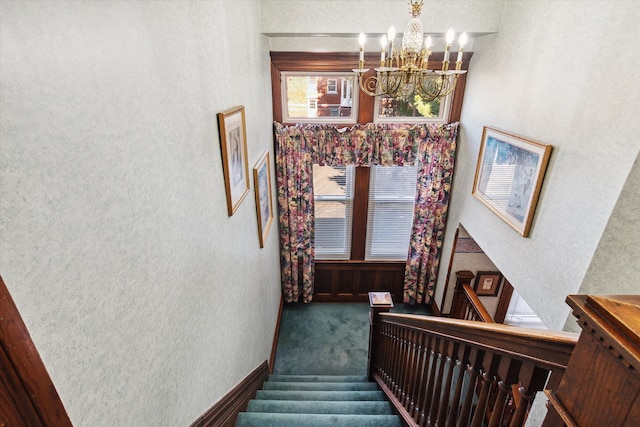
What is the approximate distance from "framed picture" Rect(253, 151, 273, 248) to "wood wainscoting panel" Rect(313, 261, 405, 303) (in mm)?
1603

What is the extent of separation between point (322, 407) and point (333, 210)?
7.96 feet

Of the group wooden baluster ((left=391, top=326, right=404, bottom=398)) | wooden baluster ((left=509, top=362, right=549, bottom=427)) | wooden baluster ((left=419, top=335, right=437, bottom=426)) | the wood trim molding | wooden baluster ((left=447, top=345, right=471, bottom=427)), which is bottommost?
wooden baluster ((left=391, top=326, right=404, bottom=398))

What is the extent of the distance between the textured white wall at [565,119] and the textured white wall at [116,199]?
6.71 feet

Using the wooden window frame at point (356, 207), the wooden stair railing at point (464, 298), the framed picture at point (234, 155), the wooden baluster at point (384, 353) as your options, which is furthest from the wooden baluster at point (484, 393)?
the wooden window frame at point (356, 207)

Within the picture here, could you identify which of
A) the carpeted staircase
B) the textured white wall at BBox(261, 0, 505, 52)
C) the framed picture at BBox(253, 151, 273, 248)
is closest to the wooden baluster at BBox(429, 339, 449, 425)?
the carpeted staircase

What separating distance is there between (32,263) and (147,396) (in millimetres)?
603

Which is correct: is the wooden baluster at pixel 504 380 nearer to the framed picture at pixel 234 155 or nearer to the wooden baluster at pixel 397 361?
the wooden baluster at pixel 397 361

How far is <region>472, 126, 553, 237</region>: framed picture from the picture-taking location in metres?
2.33

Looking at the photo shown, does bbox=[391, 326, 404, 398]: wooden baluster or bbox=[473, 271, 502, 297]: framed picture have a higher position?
bbox=[391, 326, 404, 398]: wooden baluster

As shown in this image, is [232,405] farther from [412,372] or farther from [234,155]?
[234,155]

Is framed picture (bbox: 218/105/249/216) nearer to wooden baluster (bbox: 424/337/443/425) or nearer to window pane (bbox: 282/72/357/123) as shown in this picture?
wooden baluster (bbox: 424/337/443/425)

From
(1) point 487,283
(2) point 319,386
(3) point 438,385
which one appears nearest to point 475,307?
(1) point 487,283

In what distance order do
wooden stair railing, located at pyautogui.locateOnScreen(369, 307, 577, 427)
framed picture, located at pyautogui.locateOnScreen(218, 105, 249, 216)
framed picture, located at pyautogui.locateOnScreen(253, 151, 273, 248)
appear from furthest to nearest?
framed picture, located at pyautogui.locateOnScreen(253, 151, 273, 248) → framed picture, located at pyautogui.locateOnScreen(218, 105, 249, 216) → wooden stair railing, located at pyautogui.locateOnScreen(369, 307, 577, 427)

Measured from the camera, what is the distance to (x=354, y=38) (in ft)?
11.1
